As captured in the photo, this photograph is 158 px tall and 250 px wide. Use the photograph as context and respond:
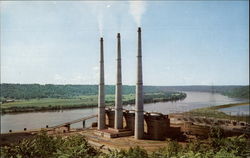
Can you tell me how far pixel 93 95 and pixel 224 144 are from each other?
11211 cm

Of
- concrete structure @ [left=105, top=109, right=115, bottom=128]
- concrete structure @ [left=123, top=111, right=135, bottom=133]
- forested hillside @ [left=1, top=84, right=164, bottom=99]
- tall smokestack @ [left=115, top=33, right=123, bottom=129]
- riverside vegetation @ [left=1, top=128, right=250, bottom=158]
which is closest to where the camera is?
riverside vegetation @ [left=1, top=128, right=250, bottom=158]

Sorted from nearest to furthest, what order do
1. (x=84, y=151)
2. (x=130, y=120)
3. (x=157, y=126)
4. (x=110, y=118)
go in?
(x=84, y=151) < (x=157, y=126) < (x=130, y=120) < (x=110, y=118)

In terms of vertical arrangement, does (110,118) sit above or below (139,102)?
below

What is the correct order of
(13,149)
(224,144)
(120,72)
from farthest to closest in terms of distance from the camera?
(120,72), (224,144), (13,149)

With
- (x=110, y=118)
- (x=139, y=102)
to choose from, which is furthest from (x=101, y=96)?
(x=139, y=102)

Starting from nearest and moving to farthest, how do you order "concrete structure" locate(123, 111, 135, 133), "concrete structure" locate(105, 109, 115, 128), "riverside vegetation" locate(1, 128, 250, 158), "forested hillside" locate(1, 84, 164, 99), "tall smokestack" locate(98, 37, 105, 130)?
"riverside vegetation" locate(1, 128, 250, 158), "concrete structure" locate(123, 111, 135, 133), "tall smokestack" locate(98, 37, 105, 130), "concrete structure" locate(105, 109, 115, 128), "forested hillside" locate(1, 84, 164, 99)

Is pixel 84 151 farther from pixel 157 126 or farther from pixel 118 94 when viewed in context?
pixel 118 94

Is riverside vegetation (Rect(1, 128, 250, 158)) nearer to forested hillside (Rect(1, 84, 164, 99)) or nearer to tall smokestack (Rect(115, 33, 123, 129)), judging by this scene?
tall smokestack (Rect(115, 33, 123, 129))

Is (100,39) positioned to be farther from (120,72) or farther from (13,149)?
(13,149)

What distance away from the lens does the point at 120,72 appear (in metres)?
32.6

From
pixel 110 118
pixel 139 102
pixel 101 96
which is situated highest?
pixel 101 96

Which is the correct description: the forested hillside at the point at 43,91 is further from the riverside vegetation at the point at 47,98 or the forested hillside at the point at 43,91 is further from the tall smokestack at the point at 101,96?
the tall smokestack at the point at 101,96

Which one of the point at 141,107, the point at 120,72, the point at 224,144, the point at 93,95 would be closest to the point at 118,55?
the point at 120,72

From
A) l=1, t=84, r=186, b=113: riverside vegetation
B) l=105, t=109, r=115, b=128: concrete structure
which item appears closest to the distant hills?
l=1, t=84, r=186, b=113: riverside vegetation
